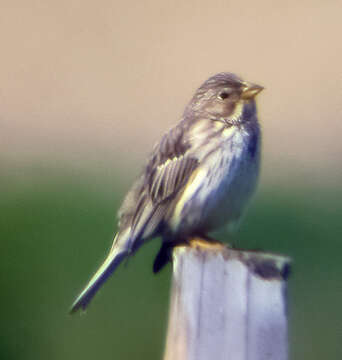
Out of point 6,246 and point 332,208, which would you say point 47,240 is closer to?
point 6,246

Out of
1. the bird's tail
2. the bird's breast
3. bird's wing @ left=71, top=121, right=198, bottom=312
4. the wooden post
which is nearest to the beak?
the bird's breast

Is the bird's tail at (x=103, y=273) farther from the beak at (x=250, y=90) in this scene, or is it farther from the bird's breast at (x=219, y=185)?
the beak at (x=250, y=90)

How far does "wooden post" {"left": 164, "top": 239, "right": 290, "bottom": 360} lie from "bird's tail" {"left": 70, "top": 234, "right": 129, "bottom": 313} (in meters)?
1.30

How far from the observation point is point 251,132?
5523 mm

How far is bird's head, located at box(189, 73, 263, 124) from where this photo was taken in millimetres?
5645

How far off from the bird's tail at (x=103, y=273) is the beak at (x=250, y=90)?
102 cm

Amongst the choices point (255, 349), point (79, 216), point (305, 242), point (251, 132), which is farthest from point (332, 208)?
point (255, 349)

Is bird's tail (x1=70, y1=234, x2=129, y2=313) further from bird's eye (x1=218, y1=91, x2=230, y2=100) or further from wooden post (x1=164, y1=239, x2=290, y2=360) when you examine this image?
wooden post (x1=164, y1=239, x2=290, y2=360)

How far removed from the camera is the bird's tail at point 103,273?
4789 millimetres

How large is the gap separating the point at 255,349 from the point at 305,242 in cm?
446

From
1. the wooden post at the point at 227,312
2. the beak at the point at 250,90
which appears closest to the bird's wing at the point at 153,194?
the beak at the point at 250,90

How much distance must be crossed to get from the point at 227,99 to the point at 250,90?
15 centimetres

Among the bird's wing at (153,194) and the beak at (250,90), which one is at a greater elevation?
the beak at (250,90)

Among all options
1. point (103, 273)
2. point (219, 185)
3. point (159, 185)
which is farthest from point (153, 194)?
point (103, 273)
